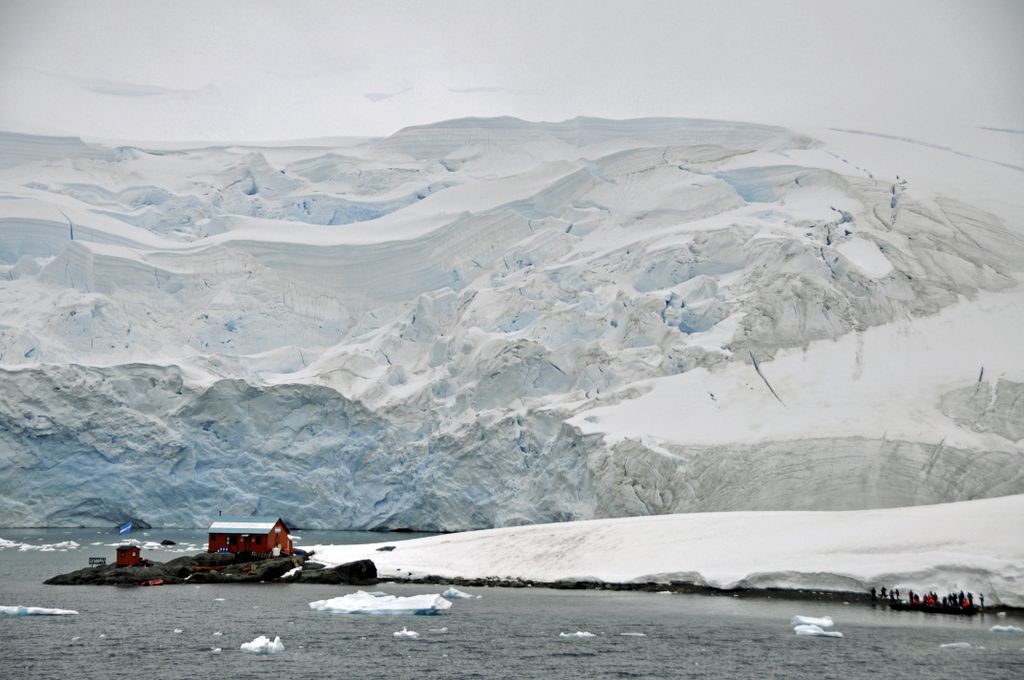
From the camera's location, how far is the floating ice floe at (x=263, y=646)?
23.8 meters

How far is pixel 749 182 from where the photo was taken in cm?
6162

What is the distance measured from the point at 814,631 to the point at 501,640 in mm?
6602

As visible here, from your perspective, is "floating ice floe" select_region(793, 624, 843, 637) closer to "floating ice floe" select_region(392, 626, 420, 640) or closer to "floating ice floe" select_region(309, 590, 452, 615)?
"floating ice floe" select_region(392, 626, 420, 640)

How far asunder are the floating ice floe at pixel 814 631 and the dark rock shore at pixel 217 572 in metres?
14.4

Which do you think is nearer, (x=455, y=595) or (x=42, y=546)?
(x=455, y=595)

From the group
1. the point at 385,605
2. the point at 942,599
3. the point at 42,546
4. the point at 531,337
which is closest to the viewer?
the point at 942,599

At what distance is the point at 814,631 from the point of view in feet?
83.4

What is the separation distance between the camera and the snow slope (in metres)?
29.9

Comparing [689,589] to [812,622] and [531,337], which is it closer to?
[812,622]

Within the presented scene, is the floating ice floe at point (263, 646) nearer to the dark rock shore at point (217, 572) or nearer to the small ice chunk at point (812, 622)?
the small ice chunk at point (812, 622)

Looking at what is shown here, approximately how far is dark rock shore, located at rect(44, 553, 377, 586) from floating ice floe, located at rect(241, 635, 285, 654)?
11533mm

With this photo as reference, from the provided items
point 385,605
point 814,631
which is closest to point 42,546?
point 385,605

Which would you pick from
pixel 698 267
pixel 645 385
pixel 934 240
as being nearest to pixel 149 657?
pixel 645 385

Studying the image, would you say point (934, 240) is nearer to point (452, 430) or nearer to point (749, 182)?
point (749, 182)
